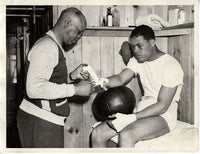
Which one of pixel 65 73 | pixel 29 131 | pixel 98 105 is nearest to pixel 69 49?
pixel 65 73

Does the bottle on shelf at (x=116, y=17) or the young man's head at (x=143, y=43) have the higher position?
the bottle on shelf at (x=116, y=17)

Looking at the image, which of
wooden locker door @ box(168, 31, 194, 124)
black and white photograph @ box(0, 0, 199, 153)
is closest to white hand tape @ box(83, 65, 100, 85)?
black and white photograph @ box(0, 0, 199, 153)

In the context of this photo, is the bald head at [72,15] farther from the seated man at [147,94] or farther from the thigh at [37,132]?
the thigh at [37,132]

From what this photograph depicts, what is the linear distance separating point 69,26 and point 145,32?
306mm

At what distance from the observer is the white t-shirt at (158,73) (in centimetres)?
126

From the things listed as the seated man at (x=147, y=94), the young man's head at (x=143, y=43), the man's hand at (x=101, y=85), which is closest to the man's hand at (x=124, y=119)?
the seated man at (x=147, y=94)

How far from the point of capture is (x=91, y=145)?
128 cm

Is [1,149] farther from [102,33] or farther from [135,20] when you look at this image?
[135,20]

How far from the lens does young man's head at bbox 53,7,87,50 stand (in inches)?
46.8

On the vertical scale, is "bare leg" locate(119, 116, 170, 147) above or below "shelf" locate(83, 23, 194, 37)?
below

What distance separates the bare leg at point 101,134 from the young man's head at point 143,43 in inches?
12.0

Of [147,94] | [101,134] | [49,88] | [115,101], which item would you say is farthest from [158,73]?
[49,88]

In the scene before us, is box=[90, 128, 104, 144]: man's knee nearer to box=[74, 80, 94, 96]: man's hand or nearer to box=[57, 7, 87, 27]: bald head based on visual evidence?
box=[74, 80, 94, 96]: man's hand
